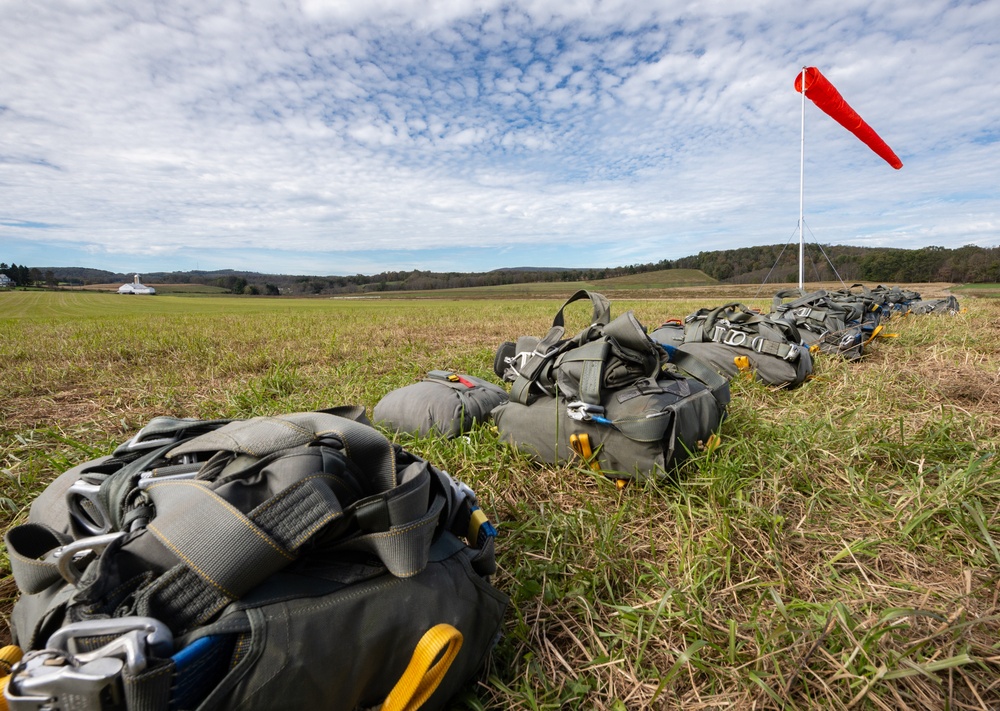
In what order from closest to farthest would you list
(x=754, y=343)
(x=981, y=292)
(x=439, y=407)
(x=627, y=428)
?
(x=627, y=428) < (x=439, y=407) < (x=754, y=343) < (x=981, y=292)

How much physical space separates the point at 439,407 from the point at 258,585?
87.8 inches

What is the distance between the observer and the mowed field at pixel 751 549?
135 centimetres

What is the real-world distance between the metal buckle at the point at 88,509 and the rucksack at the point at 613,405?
198 cm

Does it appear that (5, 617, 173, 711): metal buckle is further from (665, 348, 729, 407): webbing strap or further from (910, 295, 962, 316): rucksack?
(910, 295, 962, 316): rucksack

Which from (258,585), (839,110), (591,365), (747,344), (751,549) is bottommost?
(751,549)

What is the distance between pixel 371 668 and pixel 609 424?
5.49 ft

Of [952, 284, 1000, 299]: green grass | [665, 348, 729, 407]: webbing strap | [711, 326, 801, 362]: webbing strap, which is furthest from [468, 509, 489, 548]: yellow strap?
[952, 284, 1000, 299]: green grass

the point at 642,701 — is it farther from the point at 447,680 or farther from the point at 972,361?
the point at 972,361

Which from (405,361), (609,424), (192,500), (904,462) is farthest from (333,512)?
(405,361)

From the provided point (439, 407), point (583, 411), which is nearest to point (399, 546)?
point (583, 411)

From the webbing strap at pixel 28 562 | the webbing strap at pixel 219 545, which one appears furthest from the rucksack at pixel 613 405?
the webbing strap at pixel 28 562

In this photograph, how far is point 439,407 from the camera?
10.9 ft

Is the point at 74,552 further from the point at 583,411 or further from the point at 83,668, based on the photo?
the point at 583,411

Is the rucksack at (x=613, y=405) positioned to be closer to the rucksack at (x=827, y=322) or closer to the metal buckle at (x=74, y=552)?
the metal buckle at (x=74, y=552)
